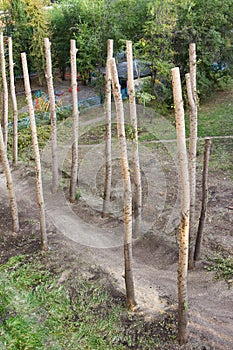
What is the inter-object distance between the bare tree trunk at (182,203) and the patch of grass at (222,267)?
1634mm

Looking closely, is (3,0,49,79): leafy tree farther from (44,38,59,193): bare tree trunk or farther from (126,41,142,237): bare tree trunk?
(126,41,142,237): bare tree trunk

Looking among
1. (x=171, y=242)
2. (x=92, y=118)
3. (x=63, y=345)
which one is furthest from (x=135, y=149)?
(x=92, y=118)

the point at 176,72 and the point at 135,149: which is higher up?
the point at 176,72

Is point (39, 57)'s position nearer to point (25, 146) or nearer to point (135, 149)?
point (25, 146)

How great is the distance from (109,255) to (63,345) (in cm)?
240

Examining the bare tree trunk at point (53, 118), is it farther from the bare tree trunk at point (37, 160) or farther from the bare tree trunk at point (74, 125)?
the bare tree trunk at point (37, 160)

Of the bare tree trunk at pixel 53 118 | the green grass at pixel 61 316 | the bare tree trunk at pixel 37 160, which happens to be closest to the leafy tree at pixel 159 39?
the bare tree trunk at pixel 53 118

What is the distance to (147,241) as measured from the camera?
802cm

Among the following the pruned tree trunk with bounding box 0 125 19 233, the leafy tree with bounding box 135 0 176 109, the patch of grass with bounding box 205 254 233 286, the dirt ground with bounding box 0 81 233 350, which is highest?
the leafy tree with bounding box 135 0 176 109

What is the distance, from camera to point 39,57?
18562mm

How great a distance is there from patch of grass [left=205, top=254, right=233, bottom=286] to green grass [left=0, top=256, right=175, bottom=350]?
1594 millimetres

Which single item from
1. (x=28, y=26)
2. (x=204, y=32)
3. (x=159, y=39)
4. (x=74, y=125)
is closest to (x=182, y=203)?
(x=74, y=125)

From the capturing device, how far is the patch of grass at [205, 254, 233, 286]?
6817mm

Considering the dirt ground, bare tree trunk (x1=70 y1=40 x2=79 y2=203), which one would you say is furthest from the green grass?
bare tree trunk (x1=70 y1=40 x2=79 y2=203)
